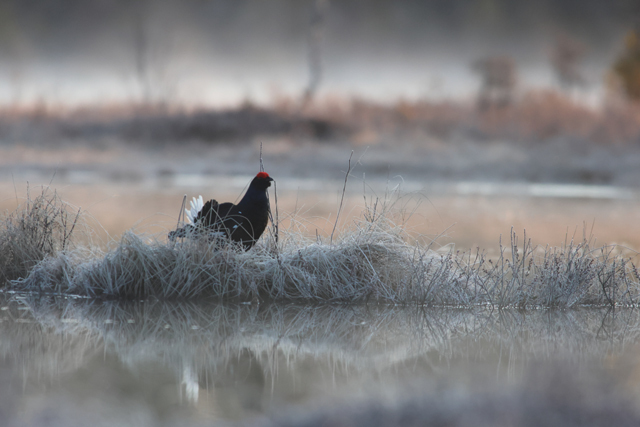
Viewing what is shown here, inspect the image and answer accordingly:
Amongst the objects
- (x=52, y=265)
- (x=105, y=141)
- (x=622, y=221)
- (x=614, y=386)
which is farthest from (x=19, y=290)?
(x=105, y=141)

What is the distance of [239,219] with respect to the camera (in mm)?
5734

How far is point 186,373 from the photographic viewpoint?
385 centimetres

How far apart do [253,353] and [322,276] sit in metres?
1.56

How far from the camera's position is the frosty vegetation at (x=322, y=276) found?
559cm

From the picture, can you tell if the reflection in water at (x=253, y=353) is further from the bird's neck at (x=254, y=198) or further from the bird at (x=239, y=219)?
the bird's neck at (x=254, y=198)

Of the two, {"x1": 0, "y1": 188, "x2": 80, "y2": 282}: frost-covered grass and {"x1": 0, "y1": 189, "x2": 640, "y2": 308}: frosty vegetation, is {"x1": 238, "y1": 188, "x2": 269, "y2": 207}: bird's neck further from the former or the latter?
{"x1": 0, "y1": 188, "x2": 80, "y2": 282}: frost-covered grass

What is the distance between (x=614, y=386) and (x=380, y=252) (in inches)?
101

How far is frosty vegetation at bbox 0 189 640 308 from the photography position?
5.59 meters

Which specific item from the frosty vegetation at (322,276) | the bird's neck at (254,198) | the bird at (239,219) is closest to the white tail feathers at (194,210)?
the bird at (239,219)

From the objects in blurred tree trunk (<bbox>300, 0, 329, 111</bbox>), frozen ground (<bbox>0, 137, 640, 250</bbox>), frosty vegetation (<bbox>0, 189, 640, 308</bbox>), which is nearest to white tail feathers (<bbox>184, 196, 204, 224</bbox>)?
frosty vegetation (<bbox>0, 189, 640, 308</bbox>)

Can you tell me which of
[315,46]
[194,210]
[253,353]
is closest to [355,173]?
[315,46]

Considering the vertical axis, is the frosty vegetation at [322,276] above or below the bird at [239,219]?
below

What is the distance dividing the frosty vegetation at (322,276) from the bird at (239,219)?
0.11 meters

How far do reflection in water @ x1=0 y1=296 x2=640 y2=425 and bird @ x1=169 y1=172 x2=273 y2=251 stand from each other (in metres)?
0.66
